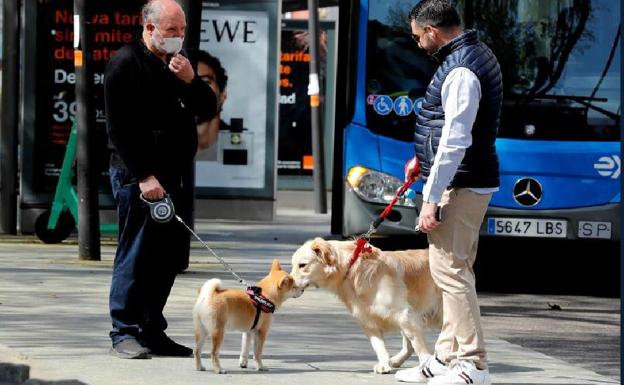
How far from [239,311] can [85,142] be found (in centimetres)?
667

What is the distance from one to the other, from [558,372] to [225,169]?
507 inches

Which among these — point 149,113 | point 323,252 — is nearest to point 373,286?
point 323,252

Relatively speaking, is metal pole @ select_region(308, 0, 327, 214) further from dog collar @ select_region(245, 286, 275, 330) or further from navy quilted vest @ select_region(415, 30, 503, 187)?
navy quilted vest @ select_region(415, 30, 503, 187)

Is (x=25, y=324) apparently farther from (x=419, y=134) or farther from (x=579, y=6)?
(x=579, y=6)

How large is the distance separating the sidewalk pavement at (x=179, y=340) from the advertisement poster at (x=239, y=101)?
6316 mm

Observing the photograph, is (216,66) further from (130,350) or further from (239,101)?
(130,350)

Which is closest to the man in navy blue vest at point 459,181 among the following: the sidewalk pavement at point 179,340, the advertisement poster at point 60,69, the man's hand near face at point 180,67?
the sidewalk pavement at point 179,340

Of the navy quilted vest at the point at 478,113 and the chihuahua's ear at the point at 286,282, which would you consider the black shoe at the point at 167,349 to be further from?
the navy quilted vest at the point at 478,113

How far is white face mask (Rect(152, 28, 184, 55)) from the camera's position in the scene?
879 centimetres

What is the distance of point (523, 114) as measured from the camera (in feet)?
44.8

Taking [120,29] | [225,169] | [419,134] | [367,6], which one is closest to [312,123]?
[225,169]

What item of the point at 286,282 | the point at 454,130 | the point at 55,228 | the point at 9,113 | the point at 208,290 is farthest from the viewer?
the point at 9,113

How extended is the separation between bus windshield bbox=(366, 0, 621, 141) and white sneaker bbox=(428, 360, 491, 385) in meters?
5.70

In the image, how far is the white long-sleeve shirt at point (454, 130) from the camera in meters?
7.73
